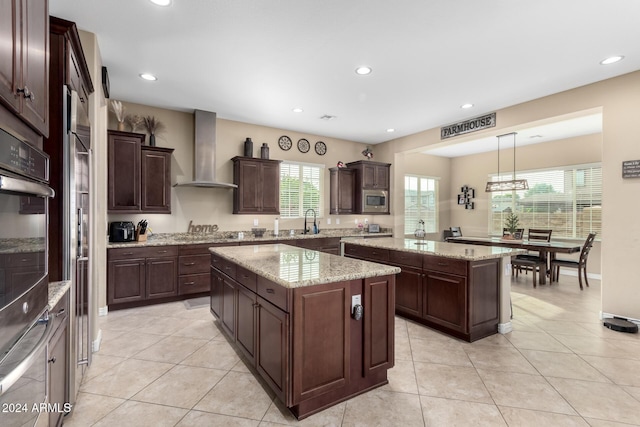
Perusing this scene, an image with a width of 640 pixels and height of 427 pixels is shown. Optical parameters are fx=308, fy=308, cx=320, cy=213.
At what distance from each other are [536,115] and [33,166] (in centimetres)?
540

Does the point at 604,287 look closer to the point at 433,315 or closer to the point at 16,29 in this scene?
the point at 433,315

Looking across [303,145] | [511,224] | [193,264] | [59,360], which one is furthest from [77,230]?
[511,224]

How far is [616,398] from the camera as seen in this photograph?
220 cm

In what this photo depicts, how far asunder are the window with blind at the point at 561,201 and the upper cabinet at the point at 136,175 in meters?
7.75

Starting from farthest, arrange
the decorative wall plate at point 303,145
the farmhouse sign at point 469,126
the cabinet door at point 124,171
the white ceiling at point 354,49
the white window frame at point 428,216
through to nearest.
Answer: the white window frame at point 428,216, the decorative wall plate at point 303,145, the farmhouse sign at point 469,126, the cabinet door at point 124,171, the white ceiling at point 354,49

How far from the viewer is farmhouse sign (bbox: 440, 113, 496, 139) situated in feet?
16.4

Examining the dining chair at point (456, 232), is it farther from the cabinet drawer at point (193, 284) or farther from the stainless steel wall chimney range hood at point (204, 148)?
the cabinet drawer at point (193, 284)

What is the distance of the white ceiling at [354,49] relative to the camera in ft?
8.23

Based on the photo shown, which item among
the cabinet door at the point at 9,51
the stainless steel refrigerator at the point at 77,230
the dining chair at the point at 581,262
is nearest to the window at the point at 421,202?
the dining chair at the point at 581,262

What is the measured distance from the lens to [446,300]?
10.8 feet

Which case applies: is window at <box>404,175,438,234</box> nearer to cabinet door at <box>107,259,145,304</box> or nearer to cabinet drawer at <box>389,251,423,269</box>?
cabinet drawer at <box>389,251,423,269</box>

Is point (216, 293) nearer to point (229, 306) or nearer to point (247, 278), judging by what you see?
point (229, 306)

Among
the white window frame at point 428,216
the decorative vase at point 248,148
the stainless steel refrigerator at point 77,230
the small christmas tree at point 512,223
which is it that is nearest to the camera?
the stainless steel refrigerator at point 77,230

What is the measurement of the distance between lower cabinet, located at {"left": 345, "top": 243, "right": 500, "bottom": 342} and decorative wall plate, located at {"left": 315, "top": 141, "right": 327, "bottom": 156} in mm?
3467
